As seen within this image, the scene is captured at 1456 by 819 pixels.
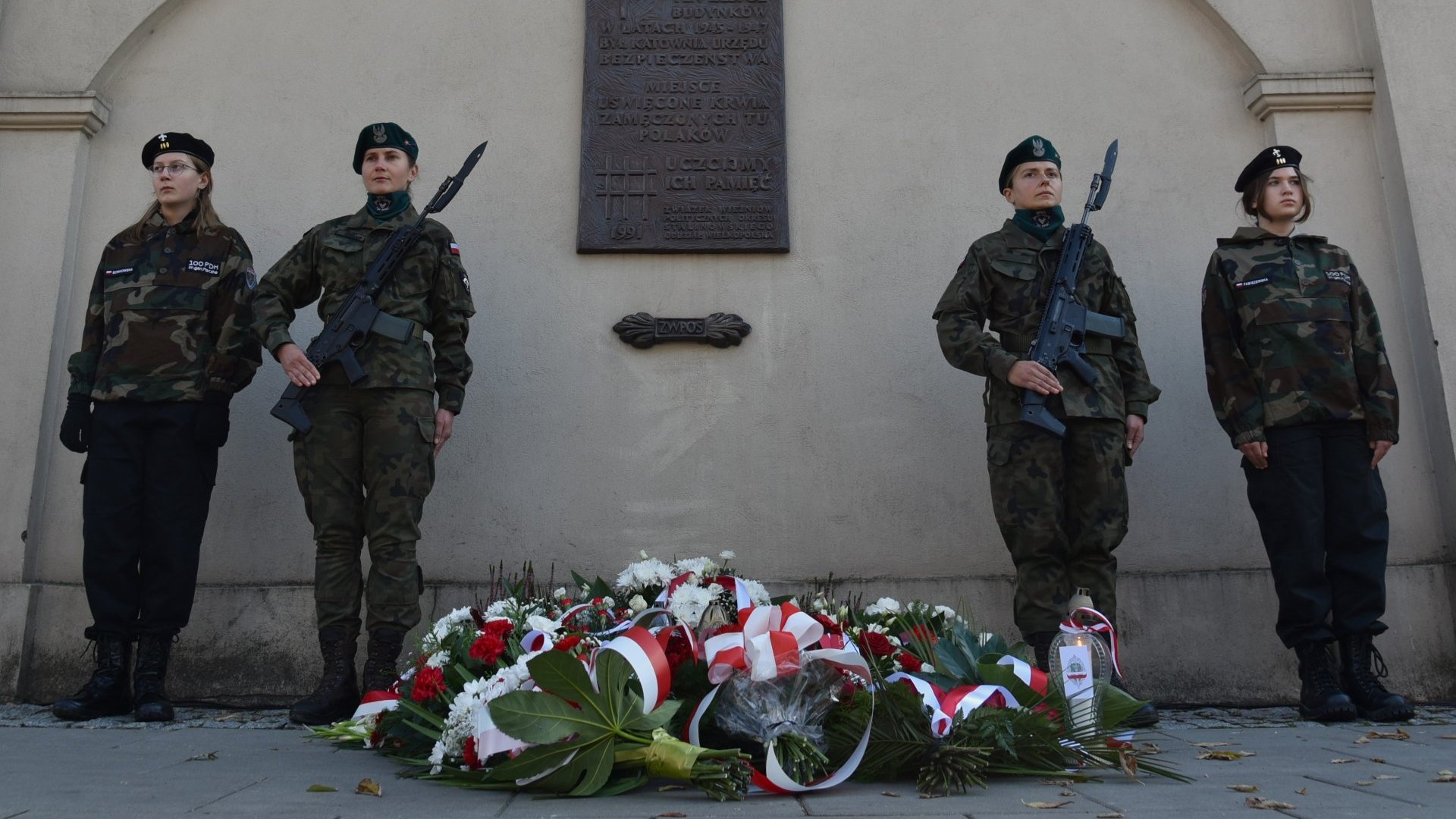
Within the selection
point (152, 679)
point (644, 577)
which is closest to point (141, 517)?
point (152, 679)

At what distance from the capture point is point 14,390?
14.2 feet

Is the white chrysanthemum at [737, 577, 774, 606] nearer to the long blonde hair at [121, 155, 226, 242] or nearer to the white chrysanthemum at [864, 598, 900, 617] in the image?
the white chrysanthemum at [864, 598, 900, 617]

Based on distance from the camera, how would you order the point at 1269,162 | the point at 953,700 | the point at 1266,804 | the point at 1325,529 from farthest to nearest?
the point at 1269,162 → the point at 1325,529 → the point at 953,700 → the point at 1266,804

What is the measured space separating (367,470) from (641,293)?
4.70 ft

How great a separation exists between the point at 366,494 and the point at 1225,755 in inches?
109

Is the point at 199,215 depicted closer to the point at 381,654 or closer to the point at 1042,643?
the point at 381,654

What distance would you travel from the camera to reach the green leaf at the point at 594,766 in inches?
86.5

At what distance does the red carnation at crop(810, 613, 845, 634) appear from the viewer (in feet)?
9.01

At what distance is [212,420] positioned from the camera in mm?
3850

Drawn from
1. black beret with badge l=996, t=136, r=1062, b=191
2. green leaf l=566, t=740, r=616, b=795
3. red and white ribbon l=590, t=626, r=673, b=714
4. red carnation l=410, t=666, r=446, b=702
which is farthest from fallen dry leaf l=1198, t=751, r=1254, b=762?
black beret with badge l=996, t=136, r=1062, b=191

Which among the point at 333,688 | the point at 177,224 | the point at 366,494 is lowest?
the point at 333,688

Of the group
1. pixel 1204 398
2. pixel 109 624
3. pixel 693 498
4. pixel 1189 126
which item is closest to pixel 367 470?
pixel 109 624

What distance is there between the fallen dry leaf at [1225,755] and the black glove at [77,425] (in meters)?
3.71

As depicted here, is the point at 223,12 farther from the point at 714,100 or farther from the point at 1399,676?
the point at 1399,676
